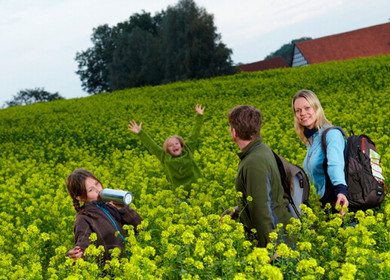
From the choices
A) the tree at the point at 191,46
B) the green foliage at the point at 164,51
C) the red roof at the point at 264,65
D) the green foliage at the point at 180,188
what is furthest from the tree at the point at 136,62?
the green foliage at the point at 180,188

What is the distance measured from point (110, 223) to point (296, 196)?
5.84 ft

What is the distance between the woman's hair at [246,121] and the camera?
12.3ft

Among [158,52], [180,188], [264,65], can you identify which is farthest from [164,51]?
[180,188]

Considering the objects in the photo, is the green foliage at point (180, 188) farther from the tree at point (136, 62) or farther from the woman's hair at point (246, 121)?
the tree at point (136, 62)

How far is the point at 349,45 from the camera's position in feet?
174

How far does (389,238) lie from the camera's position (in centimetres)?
359

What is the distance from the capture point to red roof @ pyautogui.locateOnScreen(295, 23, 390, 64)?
52.3 meters

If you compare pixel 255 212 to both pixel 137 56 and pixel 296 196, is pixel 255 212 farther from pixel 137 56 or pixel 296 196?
pixel 137 56

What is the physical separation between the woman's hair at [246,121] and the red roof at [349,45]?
51.6 m

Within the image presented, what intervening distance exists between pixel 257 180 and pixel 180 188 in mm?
2727

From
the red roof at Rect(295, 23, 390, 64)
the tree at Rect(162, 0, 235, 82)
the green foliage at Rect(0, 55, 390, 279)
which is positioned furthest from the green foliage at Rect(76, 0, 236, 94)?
the green foliage at Rect(0, 55, 390, 279)

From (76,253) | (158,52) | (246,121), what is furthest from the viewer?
(158,52)

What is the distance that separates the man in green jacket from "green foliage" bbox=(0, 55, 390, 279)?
0.61 feet

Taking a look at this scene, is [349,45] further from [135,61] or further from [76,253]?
[76,253]
